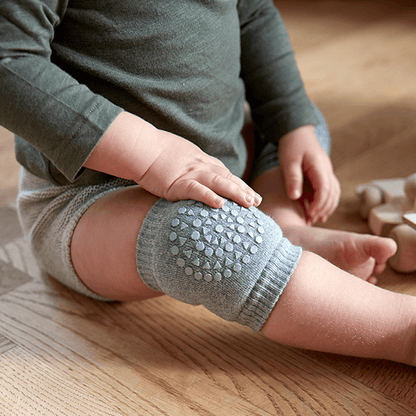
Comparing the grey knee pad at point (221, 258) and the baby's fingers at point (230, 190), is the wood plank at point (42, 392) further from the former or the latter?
the baby's fingers at point (230, 190)

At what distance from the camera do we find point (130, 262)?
51 centimetres

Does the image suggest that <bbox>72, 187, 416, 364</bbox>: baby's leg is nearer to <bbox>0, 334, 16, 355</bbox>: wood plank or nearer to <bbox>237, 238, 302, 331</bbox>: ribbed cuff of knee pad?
<bbox>237, 238, 302, 331</bbox>: ribbed cuff of knee pad

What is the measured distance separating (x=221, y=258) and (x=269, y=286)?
0.17ft

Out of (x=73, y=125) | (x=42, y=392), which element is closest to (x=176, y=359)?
(x=42, y=392)

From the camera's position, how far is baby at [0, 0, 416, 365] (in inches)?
18.4

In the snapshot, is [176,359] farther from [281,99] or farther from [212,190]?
[281,99]

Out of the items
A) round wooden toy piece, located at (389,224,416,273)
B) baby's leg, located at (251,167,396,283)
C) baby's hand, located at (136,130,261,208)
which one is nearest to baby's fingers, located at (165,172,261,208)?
baby's hand, located at (136,130,261,208)

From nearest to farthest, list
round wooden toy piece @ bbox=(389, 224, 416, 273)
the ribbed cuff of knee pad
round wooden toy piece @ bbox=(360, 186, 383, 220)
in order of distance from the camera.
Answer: the ribbed cuff of knee pad, round wooden toy piece @ bbox=(389, 224, 416, 273), round wooden toy piece @ bbox=(360, 186, 383, 220)

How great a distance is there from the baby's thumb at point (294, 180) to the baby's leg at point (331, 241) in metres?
0.02

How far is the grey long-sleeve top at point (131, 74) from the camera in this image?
1.61ft

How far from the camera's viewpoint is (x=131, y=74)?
57 cm

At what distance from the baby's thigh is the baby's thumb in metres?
0.23

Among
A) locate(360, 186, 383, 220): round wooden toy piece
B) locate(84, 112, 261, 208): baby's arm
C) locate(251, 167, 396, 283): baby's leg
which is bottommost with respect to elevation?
locate(360, 186, 383, 220): round wooden toy piece


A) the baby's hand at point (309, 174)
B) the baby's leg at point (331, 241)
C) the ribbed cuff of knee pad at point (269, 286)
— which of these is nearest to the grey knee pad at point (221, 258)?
the ribbed cuff of knee pad at point (269, 286)
